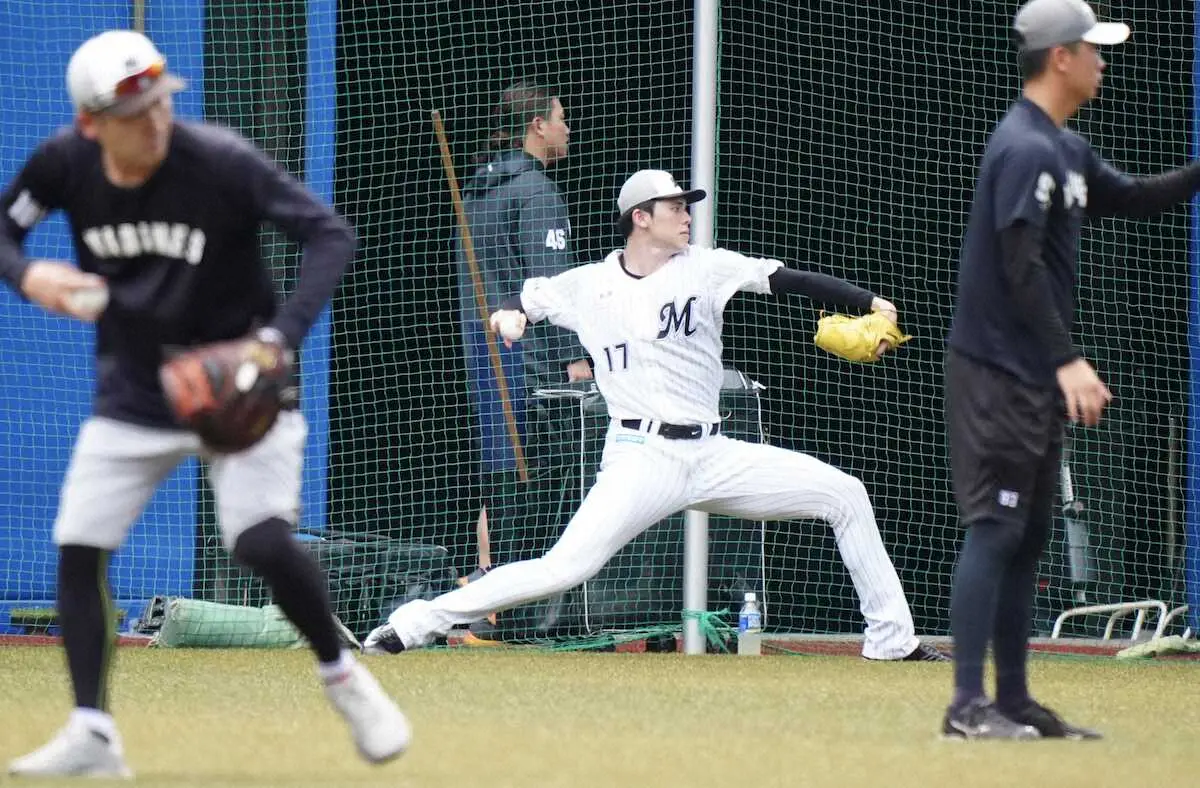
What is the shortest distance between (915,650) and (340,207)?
158 inches

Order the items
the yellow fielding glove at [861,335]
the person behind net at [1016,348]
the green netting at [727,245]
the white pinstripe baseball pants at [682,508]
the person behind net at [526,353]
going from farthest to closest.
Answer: the green netting at [727,245] < the person behind net at [526,353] < the white pinstripe baseball pants at [682,508] < the yellow fielding glove at [861,335] < the person behind net at [1016,348]

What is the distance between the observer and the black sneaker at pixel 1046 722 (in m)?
5.79

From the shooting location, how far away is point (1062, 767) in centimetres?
507

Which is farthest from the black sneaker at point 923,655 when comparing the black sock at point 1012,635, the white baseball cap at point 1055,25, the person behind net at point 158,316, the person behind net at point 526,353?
the person behind net at point 158,316

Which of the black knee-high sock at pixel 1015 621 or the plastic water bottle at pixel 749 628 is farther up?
the black knee-high sock at pixel 1015 621

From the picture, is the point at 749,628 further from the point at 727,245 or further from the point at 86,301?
the point at 86,301

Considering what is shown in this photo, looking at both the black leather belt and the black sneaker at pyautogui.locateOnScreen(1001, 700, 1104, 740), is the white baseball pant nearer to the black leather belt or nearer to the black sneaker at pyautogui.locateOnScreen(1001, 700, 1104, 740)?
the black sneaker at pyautogui.locateOnScreen(1001, 700, 1104, 740)

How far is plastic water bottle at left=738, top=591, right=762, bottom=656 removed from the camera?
987 centimetres

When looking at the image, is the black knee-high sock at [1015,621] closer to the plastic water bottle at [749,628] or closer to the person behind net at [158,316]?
the person behind net at [158,316]

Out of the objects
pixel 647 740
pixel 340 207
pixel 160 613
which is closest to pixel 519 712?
pixel 647 740

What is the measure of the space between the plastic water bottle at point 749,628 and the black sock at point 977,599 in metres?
4.13

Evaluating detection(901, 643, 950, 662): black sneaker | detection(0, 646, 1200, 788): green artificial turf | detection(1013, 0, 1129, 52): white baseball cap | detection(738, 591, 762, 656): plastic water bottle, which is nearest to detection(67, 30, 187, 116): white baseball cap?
detection(0, 646, 1200, 788): green artificial turf

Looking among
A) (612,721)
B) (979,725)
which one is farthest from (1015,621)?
(612,721)

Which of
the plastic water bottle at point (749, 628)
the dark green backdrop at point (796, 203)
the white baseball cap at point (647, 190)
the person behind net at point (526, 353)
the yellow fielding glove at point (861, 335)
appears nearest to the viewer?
the yellow fielding glove at point (861, 335)
